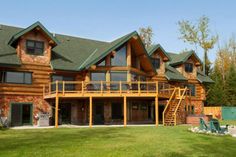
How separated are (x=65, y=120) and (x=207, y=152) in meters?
17.8

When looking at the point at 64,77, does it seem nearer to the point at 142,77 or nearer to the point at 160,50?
the point at 142,77

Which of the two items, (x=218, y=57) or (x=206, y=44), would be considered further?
(x=218, y=57)

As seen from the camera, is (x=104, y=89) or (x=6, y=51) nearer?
(x=6, y=51)

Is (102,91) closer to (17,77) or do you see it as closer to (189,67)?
(17,77)

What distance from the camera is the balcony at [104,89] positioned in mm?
23766

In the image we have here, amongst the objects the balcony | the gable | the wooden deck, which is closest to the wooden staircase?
the wooden deck

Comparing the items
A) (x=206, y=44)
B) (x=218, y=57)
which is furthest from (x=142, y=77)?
(x=218, y=57)

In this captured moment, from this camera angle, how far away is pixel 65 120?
27.2m

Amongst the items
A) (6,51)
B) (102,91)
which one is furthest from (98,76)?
(6,51)

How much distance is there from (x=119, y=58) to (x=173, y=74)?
31.7ft

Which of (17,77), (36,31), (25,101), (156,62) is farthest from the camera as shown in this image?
(156,62)

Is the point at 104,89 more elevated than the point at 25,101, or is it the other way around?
the point at 104,89

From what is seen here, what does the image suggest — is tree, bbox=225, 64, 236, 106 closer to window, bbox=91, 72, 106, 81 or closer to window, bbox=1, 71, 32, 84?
window, bbox=91, 72, 106, 81

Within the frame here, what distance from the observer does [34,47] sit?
25469 mm
